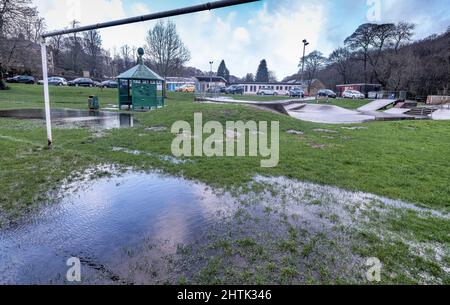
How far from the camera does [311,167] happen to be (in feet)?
22.0

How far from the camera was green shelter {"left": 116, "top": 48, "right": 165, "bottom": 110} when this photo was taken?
2025 centimetres

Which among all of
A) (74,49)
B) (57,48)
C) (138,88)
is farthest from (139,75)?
(57,48)

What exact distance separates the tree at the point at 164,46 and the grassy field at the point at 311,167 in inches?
1435

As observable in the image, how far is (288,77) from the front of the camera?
11544cm

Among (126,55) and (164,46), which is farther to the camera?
(126,55)

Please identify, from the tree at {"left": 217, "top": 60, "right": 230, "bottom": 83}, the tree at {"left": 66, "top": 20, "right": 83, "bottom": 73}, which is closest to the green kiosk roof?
the tree at {"left": 66, "top": 20, "right": 83, "bottom": 73}

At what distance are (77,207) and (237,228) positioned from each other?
2.62m

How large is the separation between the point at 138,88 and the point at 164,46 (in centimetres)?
2811

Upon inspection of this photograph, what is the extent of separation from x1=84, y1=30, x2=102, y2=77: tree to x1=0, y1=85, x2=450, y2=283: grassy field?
60.1 m

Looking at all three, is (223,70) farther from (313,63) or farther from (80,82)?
(80,82)

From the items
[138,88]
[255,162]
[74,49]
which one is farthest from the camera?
[74,49]

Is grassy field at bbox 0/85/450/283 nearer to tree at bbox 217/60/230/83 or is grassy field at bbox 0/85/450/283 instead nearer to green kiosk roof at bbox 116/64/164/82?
green kiosk roof at bbox 116/64/164/82

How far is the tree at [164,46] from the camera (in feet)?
146
